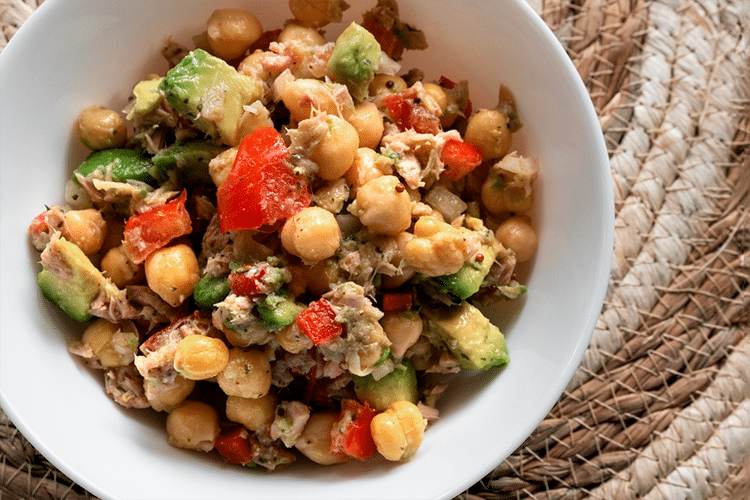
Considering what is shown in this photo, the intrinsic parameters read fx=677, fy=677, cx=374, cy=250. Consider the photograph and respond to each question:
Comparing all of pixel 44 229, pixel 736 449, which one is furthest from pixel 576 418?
pixel 44 229

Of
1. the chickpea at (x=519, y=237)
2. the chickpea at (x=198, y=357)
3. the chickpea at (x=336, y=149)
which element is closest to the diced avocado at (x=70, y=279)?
the chickpea at (x=198, y=357)

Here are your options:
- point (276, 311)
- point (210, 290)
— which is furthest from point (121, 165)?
point (276, 311)

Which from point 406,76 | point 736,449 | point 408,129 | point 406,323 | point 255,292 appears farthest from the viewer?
point 736,449

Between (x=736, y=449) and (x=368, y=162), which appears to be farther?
(x=736, y=449)

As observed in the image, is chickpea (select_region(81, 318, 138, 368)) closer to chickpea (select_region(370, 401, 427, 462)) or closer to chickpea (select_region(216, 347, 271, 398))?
chickpea (select_region(216, 347, 271, 398))

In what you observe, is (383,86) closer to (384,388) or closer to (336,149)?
(336,149)

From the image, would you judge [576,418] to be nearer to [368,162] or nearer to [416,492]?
[416,492]
